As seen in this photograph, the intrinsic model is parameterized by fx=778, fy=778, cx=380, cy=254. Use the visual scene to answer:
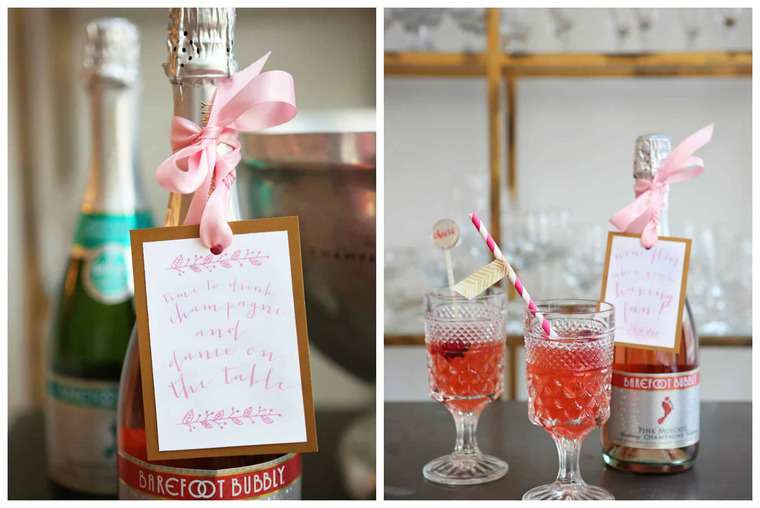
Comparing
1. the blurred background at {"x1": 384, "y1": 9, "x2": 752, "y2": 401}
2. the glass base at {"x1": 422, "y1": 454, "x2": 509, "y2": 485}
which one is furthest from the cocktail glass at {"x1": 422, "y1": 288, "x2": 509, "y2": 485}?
the blurred background at {"x1": 384, "y1": 9, "x2": 752, "y2": 401}

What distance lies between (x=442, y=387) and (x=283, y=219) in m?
0.29

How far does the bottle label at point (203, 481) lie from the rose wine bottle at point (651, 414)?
0.32 metres

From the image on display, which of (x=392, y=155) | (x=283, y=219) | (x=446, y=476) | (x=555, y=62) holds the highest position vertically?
(x=555, y=62)

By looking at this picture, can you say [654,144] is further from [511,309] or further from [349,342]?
[511,309]

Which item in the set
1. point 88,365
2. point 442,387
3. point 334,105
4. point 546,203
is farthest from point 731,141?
point 88,365

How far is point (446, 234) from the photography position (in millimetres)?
731

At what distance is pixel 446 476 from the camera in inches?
28.2

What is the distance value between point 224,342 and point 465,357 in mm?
267

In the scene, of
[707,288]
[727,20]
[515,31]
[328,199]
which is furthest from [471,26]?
[328,199]

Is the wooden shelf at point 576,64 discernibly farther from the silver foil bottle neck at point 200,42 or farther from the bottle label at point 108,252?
the silver foil bottle neck at point 200,42

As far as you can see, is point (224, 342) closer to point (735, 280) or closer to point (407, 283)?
point (407, 283)

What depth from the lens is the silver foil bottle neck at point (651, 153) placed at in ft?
2.41

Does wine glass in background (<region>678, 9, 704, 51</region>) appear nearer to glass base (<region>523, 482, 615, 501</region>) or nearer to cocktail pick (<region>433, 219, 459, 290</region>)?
cocktail pick (<region>433, 219, 459, 290</region>)

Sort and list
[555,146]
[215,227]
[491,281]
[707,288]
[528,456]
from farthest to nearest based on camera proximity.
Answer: [555,146], [707,288], [528,456], [491,281], [215,227]
